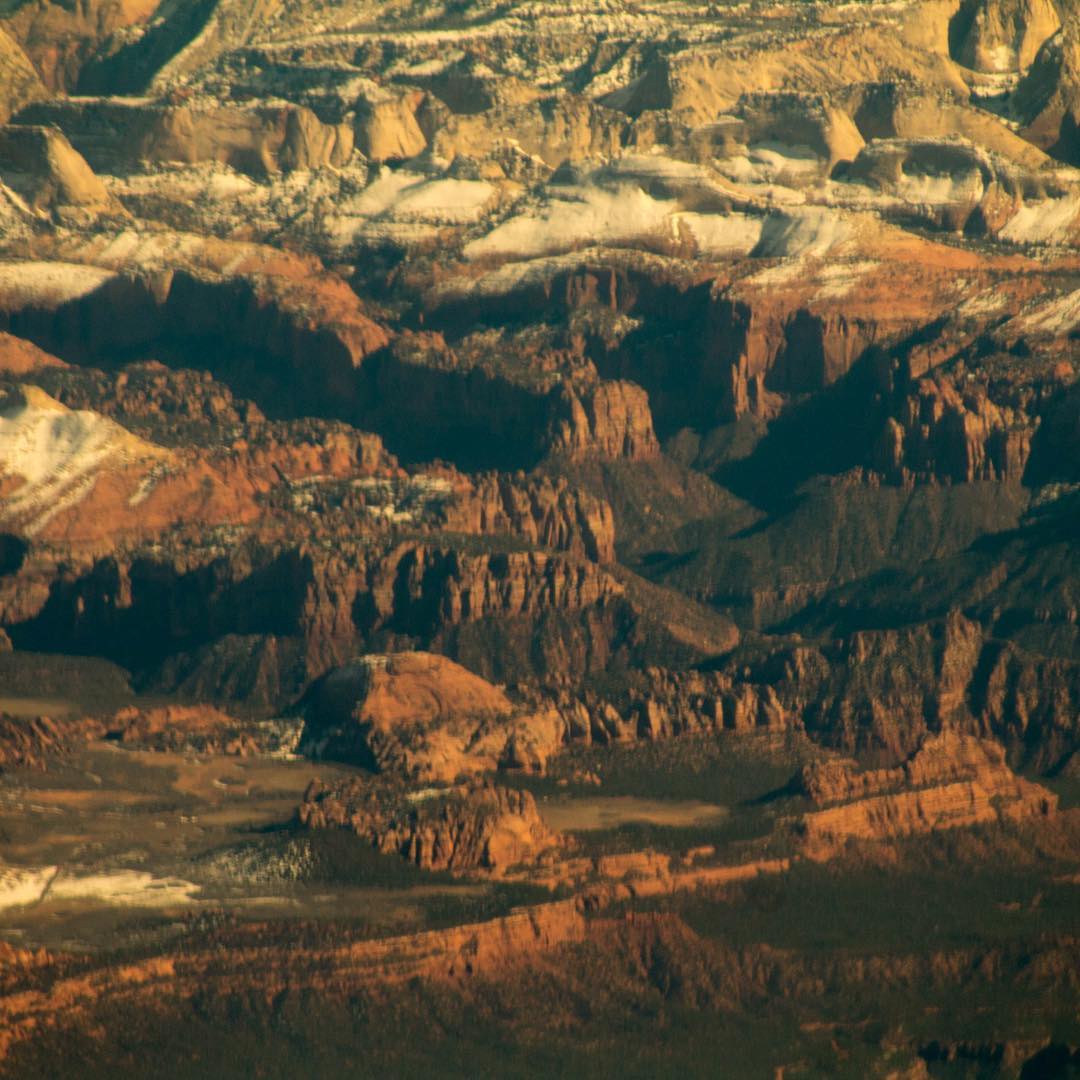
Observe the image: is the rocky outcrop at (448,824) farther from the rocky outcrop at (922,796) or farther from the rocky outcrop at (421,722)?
the rocky outcrop at (922,796)

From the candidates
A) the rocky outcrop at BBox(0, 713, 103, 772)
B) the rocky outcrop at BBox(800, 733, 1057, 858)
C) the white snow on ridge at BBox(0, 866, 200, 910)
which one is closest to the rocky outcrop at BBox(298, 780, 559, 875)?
the white snow on ridge at BBox(0, 866, 200, 910)

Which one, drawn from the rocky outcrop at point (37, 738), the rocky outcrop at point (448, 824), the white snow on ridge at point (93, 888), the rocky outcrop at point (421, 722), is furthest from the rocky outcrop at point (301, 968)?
the rocky outcrop at point (37, 738)

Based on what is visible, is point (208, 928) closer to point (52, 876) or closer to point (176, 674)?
point (52, 876)

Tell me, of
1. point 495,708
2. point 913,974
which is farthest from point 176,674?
point 913,974

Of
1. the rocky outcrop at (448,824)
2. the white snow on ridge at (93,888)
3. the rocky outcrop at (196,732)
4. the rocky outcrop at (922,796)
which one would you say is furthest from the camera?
the rocky outcrop at (196,732)

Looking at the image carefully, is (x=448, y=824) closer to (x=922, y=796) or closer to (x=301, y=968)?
(x=301, y=968)

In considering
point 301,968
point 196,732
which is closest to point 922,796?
point 196,732

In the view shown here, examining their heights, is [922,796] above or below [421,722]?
above
